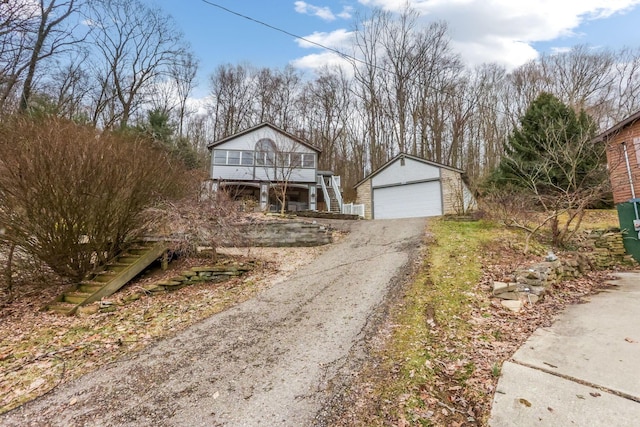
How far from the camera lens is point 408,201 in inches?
670

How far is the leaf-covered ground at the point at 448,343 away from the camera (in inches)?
99.4

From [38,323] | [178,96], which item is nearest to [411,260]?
[38,323]

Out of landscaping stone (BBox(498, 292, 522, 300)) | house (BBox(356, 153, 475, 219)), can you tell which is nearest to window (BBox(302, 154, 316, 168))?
house (BBox(356, 153, 475, 219))

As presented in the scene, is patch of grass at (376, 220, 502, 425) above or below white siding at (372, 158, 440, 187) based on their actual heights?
below

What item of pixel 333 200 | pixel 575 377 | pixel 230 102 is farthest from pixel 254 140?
pixel 575 377

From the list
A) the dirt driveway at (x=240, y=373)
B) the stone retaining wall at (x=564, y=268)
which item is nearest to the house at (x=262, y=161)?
the stone retaining wall at (x=564, y=268)

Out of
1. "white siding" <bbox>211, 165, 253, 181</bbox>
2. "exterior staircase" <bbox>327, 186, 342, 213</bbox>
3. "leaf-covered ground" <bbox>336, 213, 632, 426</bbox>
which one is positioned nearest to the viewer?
"leaf-covered ground" <bbox>336, 213, 632, 426</bbox>

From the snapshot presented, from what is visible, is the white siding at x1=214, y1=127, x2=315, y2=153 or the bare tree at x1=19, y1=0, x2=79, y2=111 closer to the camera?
the bare tree at x1=19, y1=0, x2=79, y2=111

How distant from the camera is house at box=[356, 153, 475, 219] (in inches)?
623

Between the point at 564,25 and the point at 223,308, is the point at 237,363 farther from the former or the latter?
the point at 564,25

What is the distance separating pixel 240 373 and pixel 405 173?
1575 cm

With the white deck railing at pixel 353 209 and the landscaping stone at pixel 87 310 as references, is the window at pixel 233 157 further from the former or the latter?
the landscaping stone at pixel 87 310

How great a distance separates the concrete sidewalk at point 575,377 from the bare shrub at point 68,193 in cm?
667

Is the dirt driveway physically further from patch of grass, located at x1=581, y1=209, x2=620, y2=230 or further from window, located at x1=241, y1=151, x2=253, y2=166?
window, located at x1=241, y1=151, x2=253, y2=166
